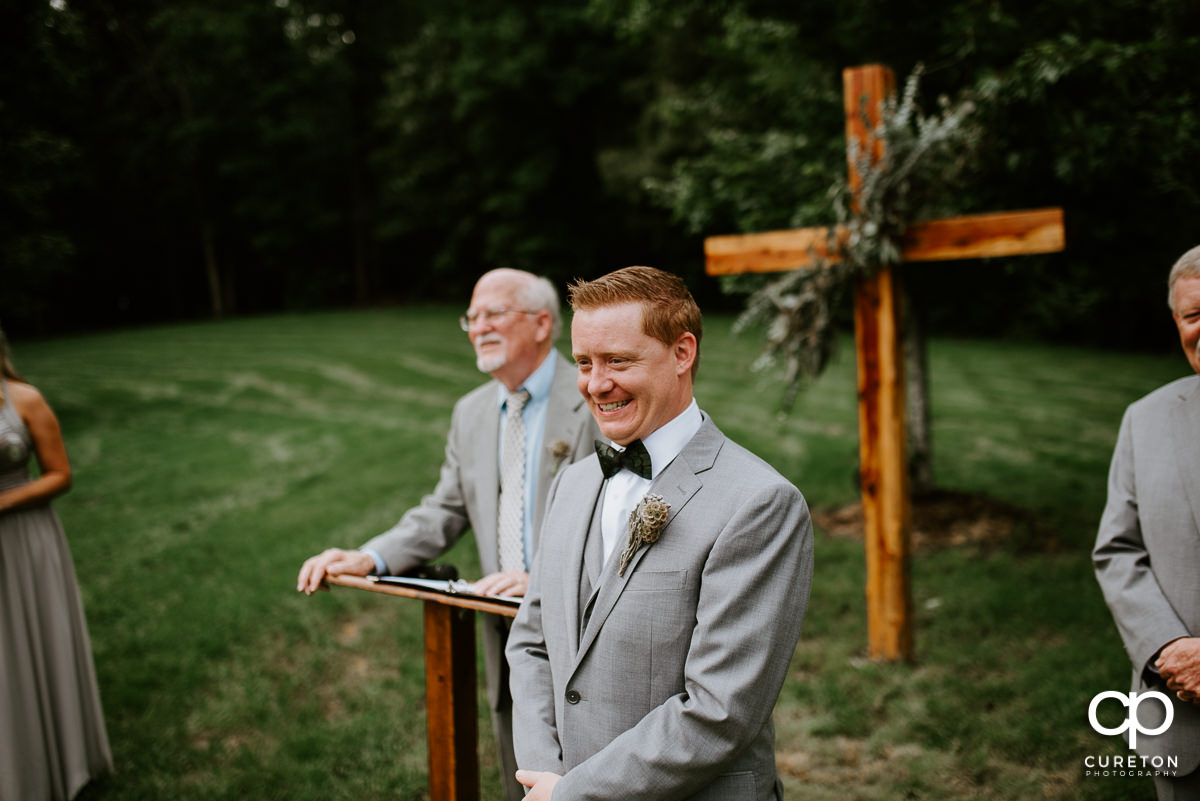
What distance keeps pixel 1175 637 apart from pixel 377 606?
4.98 metres

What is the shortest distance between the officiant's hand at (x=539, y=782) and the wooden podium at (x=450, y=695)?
0.76 m

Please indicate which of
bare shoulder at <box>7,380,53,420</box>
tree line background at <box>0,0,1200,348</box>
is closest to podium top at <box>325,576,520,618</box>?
bare shoulder at <box>7,380,53,420</box>

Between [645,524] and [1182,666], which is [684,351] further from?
[1182,666]

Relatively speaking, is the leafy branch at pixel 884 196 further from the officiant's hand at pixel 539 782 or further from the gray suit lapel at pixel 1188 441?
the officiant's hand at pixel 539 782

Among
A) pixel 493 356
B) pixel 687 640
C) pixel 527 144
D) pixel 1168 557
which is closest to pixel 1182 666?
pixel 1168 557

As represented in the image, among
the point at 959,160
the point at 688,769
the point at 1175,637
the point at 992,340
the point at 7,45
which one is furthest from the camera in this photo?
the point at 992,340

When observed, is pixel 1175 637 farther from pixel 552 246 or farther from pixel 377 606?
pixel 552 246

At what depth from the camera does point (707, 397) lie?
12781 millimetres

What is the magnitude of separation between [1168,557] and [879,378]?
2.25m

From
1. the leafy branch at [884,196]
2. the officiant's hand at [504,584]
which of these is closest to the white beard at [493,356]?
the officiant's hand at [504,584]

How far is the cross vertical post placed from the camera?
4.55 metres

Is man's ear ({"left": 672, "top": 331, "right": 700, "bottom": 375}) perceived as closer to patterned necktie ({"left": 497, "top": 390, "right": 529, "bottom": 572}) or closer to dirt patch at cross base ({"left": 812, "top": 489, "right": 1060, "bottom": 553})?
patterned necktie ({"left": 497, "top": 390, "right": 529, "bottom": 572})

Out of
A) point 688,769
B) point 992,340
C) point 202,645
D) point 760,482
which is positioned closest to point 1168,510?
point 760,482

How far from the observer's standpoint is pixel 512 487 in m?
3.11
